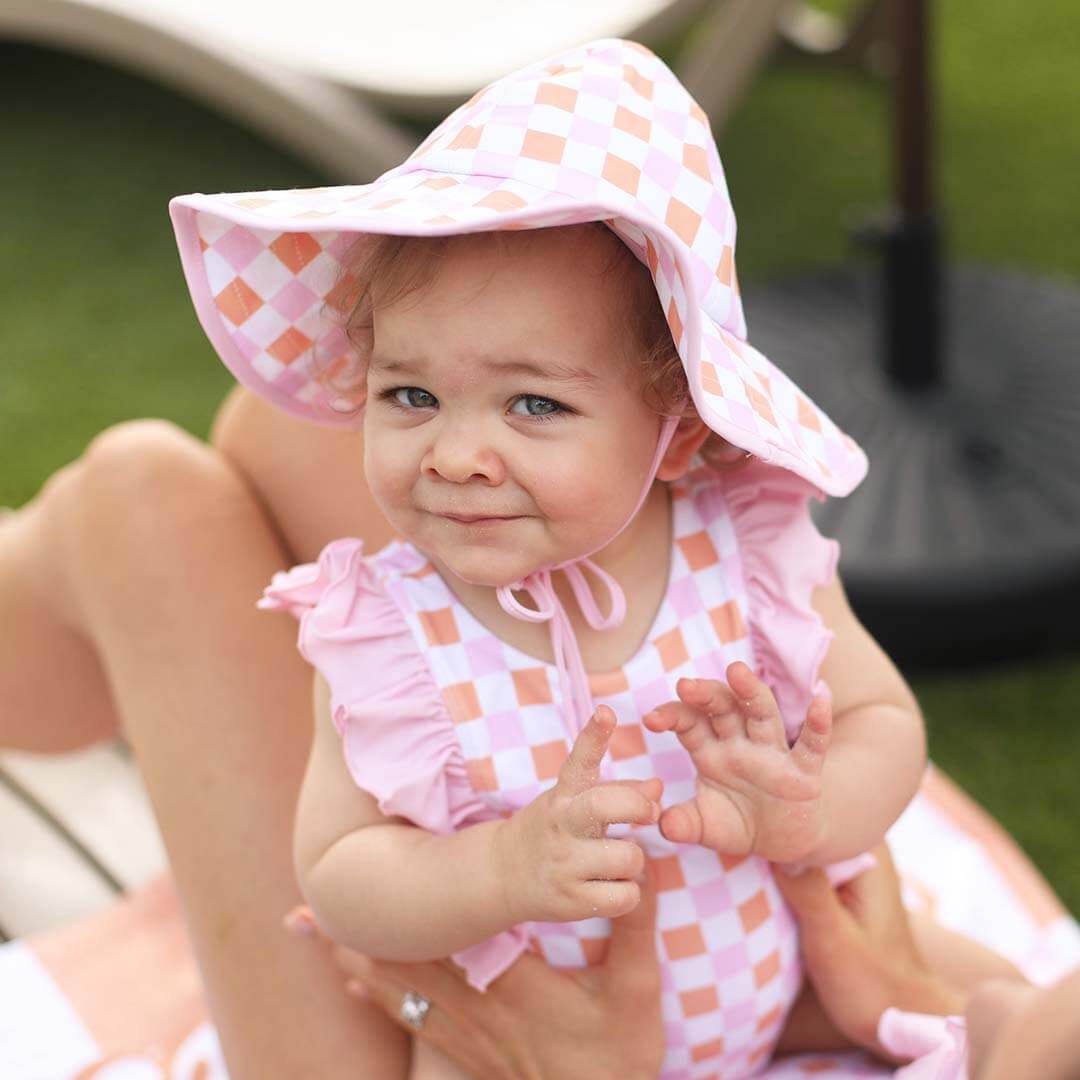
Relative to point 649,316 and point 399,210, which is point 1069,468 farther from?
point 399,210

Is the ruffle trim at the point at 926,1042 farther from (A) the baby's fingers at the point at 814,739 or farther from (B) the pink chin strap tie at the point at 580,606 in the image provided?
(B) the pink chin strap tie at the point at 580,606

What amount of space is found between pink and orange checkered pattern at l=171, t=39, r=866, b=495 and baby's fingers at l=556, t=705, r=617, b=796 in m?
0.21

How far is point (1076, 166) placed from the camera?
395 cm

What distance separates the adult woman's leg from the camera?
4.66 ft

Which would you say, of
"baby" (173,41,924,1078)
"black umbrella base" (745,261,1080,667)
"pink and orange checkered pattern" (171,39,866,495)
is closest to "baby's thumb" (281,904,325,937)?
"baby" (173,41,924,1078)

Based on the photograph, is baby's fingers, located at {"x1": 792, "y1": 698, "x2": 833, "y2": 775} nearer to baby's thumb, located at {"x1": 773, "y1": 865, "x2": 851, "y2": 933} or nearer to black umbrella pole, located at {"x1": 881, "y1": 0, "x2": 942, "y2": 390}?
baby's thumb, located at {"x1": 773, "y1": 865, "x2": 851, "y2": 933}

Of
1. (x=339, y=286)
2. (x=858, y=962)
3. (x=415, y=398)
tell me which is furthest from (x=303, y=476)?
(x=858, y=962)

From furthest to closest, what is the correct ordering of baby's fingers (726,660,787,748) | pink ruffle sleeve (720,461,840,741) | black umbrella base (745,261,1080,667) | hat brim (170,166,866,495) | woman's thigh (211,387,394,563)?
black umbrella base (745,261,1080,667) < woman's thigh (211,387,394,563) < pink ruffle sleeve (720,461,840,741) < baby's fingers (726,660,787,748) < hat brim (170,166,866,495)

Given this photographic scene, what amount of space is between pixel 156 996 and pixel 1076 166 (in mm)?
3150

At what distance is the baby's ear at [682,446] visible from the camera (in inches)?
49.4

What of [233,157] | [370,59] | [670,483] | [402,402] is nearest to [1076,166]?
[370,59]

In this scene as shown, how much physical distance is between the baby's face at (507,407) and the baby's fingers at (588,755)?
139 millimetres

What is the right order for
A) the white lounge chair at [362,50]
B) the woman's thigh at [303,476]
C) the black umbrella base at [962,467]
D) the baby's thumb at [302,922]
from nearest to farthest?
the baby's thumb at [302,922] < the woman's thigh at [303,476] < the black umbrella base at [962,467] < the white lounge chair at [362,50]

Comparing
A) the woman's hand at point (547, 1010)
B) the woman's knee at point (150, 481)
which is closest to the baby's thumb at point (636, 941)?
the woman's hand at point (547, 1010)
